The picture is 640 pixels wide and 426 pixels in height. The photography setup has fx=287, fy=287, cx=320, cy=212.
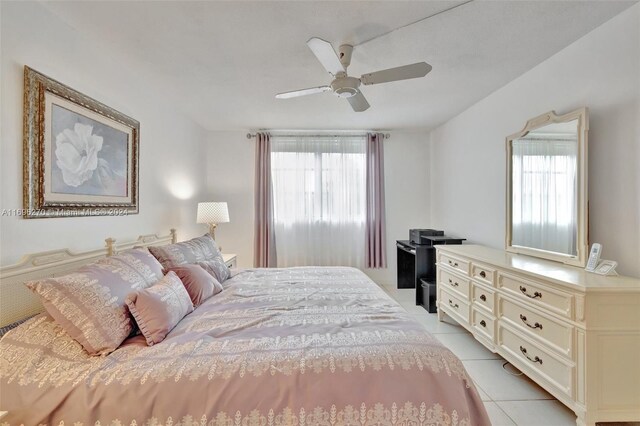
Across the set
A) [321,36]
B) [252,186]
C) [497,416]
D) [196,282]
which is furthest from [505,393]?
[252,186]

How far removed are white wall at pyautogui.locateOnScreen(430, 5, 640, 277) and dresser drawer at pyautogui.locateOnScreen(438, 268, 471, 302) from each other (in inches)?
23.8

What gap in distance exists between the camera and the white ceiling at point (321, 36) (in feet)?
5.86

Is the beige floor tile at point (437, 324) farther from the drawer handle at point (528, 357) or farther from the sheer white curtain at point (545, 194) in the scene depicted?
the sheer white curtain at point (545, 194)

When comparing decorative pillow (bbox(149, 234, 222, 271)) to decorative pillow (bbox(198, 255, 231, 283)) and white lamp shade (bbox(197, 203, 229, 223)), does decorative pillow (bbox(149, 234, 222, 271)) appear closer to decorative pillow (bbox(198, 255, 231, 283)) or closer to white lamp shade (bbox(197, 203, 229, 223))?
decorative pillow (bbox(198, 255, 231, 283))

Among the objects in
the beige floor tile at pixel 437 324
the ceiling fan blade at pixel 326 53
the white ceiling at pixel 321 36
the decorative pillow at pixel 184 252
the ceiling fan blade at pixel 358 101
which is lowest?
the beige floor tile at pixel 437 324

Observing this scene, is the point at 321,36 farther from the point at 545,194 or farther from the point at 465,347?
the point at 465,347

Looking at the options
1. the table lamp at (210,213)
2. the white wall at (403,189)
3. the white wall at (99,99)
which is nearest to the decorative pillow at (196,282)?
the white wall at (99,99)

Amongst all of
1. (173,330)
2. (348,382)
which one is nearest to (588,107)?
(348,382)

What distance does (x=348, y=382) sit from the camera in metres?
1.16

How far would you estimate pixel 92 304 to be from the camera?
1.35 meters

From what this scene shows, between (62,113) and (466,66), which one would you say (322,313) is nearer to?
(62,113)

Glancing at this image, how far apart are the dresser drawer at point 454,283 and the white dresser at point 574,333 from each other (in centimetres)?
43

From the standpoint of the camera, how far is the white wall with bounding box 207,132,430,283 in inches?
179

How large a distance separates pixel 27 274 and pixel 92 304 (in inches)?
22.0
